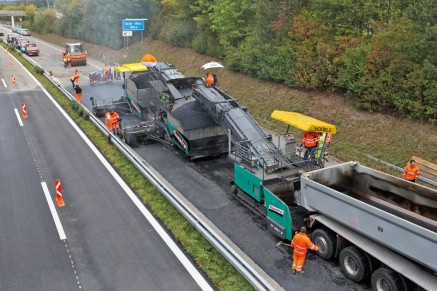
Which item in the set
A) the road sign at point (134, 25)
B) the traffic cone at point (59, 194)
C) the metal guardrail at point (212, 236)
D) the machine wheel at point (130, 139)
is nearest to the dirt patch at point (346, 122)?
the machine wheel at point (130, 139)

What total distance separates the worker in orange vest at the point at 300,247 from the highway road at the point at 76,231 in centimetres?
201

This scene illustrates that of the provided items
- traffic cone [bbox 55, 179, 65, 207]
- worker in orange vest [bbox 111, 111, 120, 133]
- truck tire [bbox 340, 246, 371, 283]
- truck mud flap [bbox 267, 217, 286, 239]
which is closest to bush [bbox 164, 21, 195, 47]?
worker in orange vest [bbox 111, 111, 120, 133]

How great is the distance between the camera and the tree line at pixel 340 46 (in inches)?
633

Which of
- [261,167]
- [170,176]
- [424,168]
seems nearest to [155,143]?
[170,176]

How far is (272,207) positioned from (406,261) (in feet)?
11.4

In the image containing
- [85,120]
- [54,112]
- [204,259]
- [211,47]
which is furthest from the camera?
[211,47]

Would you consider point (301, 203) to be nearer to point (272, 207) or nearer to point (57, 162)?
point (272, 207)

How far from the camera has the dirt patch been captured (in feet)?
51.3

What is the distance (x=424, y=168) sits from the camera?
1406 centimetres

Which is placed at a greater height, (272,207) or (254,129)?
(254,129)

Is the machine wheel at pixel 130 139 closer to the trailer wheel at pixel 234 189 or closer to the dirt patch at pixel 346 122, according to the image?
the dirt patch at pixel 346 122

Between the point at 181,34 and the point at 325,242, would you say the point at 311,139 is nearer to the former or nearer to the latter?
the point at 325,242

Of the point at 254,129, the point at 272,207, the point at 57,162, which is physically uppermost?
the point at 254,129

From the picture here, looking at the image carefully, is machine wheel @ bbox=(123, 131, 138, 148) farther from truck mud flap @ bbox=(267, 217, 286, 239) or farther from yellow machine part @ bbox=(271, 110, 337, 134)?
truck mud flap @ bbox=(267, 217, 286, 239)
